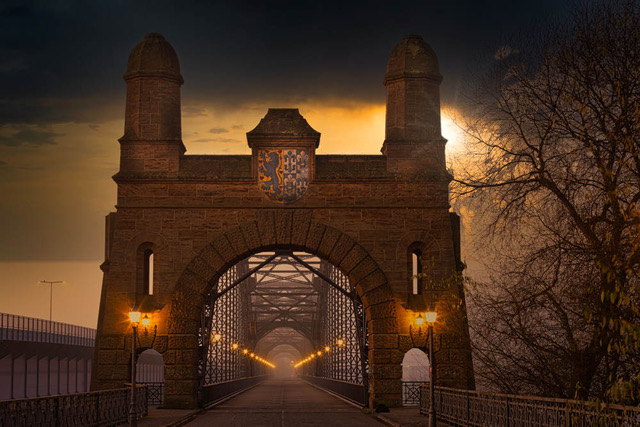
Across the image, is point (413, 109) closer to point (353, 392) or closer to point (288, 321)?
point (353, 392)

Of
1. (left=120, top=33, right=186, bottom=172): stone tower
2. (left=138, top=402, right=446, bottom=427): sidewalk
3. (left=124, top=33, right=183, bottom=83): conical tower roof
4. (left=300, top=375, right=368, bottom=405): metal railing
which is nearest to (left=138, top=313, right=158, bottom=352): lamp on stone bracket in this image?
(left=138, top=402, right=446, bottom=427): sidewalk

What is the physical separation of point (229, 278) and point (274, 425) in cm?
4630


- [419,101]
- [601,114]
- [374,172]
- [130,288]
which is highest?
[419,101]

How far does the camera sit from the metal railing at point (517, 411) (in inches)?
554

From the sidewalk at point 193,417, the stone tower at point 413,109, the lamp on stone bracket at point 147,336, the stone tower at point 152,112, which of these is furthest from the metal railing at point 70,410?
the stone tower at point 413,109

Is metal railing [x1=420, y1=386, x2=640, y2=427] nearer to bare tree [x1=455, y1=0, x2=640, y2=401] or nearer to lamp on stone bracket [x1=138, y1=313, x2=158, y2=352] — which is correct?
bare tree [x1=455, y1=0, x2=640, y2=401]

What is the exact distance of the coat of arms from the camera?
33.6 metres

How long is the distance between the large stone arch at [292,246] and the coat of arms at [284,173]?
0.76 meters

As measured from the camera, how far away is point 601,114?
15.4m

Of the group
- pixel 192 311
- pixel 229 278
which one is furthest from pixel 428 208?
pixel 229 278

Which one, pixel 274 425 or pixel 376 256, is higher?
pixel 376 256

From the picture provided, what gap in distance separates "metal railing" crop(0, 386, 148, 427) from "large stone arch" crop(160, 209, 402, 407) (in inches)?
154

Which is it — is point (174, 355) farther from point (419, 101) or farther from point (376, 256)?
point (419, 101)

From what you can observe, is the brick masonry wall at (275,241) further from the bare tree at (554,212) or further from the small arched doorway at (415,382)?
the bare tree at (554,212)
